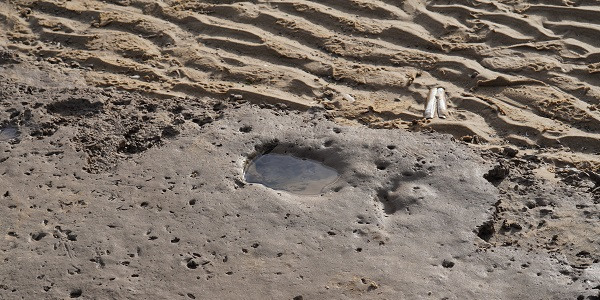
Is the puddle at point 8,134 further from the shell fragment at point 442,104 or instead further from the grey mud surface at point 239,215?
→ the shell fragment at point 442,104

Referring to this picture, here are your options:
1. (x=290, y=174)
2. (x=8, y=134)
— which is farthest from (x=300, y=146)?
(x=8, y=134)

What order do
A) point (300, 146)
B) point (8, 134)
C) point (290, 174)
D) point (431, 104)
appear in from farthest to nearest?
point (431, 104) → point (8, 134) → point (300, 146) → point (290, 174)

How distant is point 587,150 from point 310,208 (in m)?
1.55

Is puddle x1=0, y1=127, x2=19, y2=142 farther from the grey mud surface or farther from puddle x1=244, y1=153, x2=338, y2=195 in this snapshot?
puddle x1=244, y1=153, x2=338, y2=195

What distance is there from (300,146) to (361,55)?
3.60ft

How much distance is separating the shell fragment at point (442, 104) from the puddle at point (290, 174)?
82 cm

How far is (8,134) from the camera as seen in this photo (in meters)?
4.95

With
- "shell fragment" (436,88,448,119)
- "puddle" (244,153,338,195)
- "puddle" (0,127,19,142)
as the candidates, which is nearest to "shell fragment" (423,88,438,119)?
"shell fragment" (436,88,448,119)

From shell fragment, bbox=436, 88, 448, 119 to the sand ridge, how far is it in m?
0.05

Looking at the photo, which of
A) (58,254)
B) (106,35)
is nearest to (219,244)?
(58,254)

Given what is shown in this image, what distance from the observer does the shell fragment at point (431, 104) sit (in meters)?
5.01

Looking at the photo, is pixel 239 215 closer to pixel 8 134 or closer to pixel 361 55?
pixel 8 134

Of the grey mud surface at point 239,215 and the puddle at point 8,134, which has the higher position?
the grey mud surface at point 239,215

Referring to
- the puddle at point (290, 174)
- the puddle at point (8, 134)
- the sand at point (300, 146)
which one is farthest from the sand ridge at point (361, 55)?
the puddle at point (8, 134)
